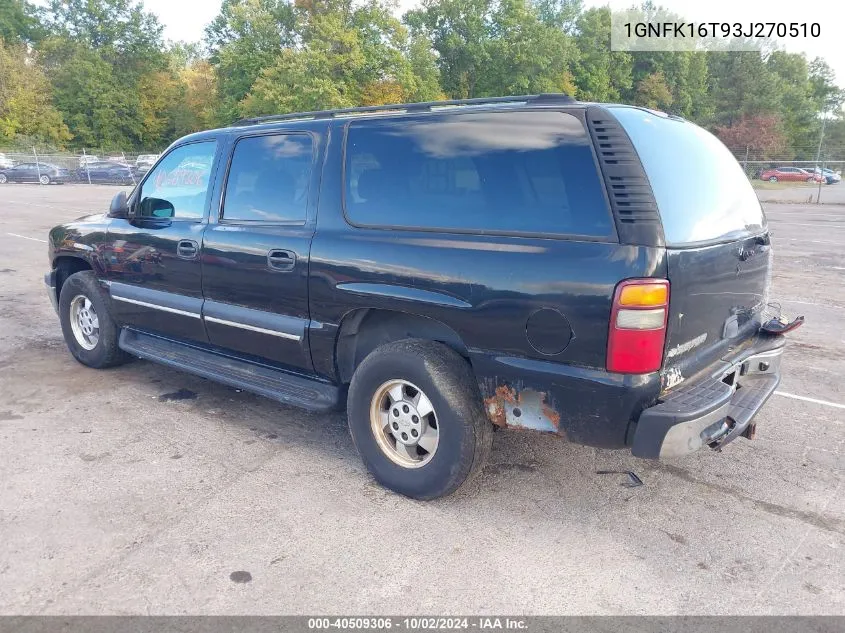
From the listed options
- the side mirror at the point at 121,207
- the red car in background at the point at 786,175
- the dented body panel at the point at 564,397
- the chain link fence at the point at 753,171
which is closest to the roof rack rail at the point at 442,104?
the dented body panel at the point at 564,397

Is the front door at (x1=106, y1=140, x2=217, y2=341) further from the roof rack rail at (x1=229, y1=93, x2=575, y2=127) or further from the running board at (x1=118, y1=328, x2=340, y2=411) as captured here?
the roof rack rail at (x1=229, y1=93, x2=575, y2=127)

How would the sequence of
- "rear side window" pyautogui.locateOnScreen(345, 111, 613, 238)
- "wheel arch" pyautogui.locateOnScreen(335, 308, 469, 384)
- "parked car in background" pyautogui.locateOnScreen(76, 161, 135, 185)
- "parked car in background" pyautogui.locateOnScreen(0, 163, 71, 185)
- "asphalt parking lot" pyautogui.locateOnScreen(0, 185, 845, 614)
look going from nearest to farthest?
"asphalt parking lot" pyautogui.locateOnScreen(0, 185, 845, 614) → "rear side window" pyautogui.locateOnScreen(345, 111, 613, 238) → "wheel arch" pyautogui.locateOnScreen(335, 308, 469, 384) → "parked car in background" pyautogui.locateOnScreen(0, 163, 71, 185) → "parked car in background" pyautogui.locateOnScreen(76, 161, 135, 185)

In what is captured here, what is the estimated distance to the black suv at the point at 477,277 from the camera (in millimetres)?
2678

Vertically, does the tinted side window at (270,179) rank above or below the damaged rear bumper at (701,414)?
above

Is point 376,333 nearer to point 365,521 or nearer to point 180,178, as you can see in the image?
point 365,521

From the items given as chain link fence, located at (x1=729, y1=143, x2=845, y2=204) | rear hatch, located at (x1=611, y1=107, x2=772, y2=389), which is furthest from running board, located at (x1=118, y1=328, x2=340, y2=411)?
chain link fence, located at (x1=729, y1=143, x2=845, y2=204)

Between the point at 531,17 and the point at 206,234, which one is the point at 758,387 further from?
the point at 531,17

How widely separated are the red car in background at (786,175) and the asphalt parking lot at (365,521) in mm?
31319

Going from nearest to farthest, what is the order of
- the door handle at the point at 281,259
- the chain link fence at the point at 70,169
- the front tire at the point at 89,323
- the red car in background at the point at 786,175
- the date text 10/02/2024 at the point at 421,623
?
the date text 10/02/2024 at the point at 421,623 → the door handle at the point at 281,259 → the front tire at the point at 89,323 → the red car in background at the point at 786,175 → the chain link fence at the point at 70,169

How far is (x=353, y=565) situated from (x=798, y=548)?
6.60ft

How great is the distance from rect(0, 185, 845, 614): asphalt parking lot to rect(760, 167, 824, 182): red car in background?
31319mm

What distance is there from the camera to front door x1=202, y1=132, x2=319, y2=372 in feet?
12.1

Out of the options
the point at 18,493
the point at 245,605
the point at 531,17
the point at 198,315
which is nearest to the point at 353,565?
the point at 245,605

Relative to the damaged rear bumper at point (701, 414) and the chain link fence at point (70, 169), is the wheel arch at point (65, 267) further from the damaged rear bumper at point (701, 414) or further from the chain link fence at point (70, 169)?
the chain link fence at point (70, 169)
